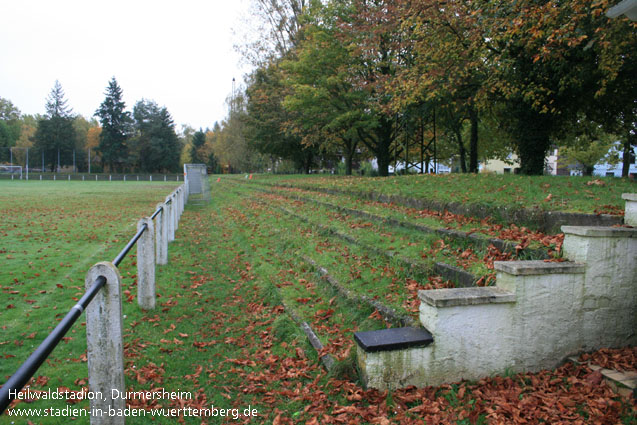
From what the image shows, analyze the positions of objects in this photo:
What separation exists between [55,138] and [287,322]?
87.0m

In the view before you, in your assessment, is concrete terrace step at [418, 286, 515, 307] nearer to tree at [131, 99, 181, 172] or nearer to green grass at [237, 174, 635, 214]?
green grass at [237, 174, 635, 214]

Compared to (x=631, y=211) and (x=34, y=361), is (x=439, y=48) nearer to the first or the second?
(x=631, y=211)

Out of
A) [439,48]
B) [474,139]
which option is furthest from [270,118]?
[439,48]

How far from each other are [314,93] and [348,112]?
189cm

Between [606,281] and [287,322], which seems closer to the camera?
[606,281]

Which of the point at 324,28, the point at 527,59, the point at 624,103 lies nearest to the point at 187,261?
the point at 527,59

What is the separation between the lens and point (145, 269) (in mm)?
5141

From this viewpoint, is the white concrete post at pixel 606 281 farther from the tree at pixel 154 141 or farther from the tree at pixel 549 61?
the tree at pixel 154 141

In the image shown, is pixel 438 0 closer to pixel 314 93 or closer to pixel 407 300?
pixel 314 93

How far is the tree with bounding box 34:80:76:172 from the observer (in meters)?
74.4

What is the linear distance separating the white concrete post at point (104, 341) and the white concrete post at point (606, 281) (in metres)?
3.82

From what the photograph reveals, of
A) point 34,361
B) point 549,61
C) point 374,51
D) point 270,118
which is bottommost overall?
point 34,361

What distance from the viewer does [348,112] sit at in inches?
727

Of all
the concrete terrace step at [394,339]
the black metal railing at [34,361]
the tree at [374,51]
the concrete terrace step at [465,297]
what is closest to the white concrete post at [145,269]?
the black metal railing at [34,361]
